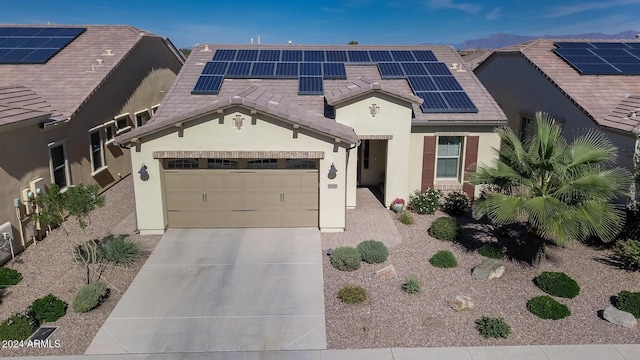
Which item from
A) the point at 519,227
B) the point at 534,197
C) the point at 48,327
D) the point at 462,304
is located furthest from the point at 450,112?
the point at 48,327

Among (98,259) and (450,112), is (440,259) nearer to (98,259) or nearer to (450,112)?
(450,112)

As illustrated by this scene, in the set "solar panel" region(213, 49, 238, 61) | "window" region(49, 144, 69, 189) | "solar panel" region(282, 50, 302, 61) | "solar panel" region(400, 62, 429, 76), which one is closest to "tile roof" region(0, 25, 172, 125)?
"window" region(49, 144, 69, 189)

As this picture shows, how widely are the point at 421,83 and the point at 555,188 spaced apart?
25.6 ft

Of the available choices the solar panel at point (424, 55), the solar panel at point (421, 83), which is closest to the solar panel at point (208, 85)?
the solar panel at point (421, 83)

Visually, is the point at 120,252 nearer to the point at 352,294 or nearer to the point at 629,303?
the point at 352,294

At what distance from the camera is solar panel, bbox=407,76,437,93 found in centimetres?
1741

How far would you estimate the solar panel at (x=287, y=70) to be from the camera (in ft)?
59.4

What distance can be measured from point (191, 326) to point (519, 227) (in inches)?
391

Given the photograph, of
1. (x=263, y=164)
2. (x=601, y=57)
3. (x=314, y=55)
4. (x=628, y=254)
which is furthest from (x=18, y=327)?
(x=601, y=57)

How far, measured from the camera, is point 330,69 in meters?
18.7

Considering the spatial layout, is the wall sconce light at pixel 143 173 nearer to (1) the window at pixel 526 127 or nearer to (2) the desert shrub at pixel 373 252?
(2) the desert shrub at pixel 373 252

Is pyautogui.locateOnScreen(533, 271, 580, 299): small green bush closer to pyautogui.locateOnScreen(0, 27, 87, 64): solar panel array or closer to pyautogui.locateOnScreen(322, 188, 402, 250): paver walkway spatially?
pyautogui.locateOnScreen(322, 188, 402, 250): paver walkway

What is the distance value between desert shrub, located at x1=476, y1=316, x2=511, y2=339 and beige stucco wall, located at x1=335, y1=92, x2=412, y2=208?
745 centimetres

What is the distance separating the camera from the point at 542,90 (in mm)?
18281
